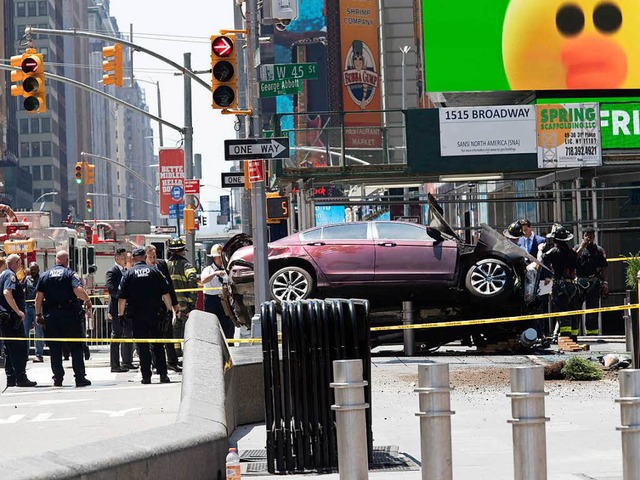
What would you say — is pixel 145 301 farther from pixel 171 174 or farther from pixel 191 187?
pixel 171 174

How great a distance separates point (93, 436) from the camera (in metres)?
12.0

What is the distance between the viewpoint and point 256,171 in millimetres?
19516

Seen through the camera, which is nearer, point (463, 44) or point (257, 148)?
point (257, 148)

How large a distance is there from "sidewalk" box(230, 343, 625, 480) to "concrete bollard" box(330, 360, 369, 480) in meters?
1.97

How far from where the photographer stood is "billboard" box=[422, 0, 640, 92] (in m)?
28.0

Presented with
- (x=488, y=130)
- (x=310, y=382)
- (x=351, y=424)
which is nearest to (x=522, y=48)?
(x=488, y=130)

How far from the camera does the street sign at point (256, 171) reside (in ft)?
64.0

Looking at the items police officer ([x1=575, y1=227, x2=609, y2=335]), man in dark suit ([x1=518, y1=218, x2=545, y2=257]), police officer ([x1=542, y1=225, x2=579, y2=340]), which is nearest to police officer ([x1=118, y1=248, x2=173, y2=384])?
police officer ([x1=542, y1=225, x2=579, y2=340])

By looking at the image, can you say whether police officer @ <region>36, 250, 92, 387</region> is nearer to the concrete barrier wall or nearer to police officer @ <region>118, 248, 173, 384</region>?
police officer @ <region>118, 248, 173, 384</region>

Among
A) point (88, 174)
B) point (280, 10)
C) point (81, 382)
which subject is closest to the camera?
point (81, 382)

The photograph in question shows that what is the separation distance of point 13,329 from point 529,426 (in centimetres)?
1314

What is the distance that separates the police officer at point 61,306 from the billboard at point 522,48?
12.0 m

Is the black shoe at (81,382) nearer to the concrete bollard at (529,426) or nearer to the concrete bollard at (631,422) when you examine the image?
the concrete bollard at (529,426)

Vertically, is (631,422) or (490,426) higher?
(631,422)
